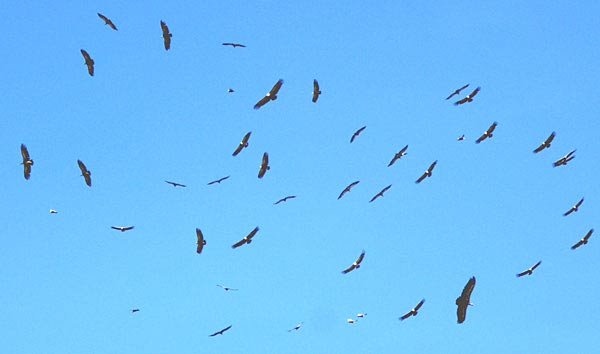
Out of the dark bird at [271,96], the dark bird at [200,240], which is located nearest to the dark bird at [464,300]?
the dark bird at [271,96]

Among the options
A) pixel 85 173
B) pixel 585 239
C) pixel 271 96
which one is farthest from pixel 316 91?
pixel 585 239

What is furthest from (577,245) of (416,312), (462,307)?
(462,307)

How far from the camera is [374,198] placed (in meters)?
69.9

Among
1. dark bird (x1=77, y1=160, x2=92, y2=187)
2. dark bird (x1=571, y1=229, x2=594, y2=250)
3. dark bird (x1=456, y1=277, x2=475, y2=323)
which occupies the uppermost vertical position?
dark bird (x1=77, y1=160, x2=92, y2=187)

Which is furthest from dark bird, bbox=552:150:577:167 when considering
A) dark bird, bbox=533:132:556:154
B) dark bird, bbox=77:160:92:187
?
dark bird, bbox=77:160:92:187

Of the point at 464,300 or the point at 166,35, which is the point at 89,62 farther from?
the point at 464,300

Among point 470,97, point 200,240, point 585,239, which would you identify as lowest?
point 585,239

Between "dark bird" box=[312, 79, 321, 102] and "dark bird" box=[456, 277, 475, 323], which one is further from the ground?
"dark bird" box=[312, 79, 321, 102]

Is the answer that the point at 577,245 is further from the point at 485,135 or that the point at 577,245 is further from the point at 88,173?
the point at 88,173

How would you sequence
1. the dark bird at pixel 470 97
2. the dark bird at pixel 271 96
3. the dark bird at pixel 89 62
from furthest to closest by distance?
the dark bird at pixel 470 97 < the dark bird at pixel 89 62 < the dark bird at pixel 271 96

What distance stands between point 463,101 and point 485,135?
2979 mm

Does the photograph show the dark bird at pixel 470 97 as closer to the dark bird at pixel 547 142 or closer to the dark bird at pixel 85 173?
the dark bird at pixel 547 142

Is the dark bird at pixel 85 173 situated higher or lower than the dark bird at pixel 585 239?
higher

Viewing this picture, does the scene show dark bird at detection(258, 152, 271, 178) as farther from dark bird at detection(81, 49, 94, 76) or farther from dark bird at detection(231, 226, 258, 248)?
dark bird at detection(81, 49, 94, 76)
